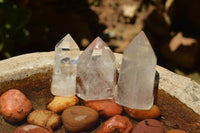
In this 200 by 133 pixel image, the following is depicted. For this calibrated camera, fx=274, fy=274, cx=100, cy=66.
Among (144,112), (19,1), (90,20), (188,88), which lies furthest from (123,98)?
(90,20)

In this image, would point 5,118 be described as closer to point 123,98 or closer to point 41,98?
point 41,98

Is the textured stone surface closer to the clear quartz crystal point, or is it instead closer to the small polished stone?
the clear quartz crystal point

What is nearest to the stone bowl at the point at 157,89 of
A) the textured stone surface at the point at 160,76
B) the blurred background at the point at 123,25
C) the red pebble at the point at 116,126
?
the textured stone surface at the point at 160,76

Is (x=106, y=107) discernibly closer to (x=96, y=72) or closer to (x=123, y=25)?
(x=96, y=72)

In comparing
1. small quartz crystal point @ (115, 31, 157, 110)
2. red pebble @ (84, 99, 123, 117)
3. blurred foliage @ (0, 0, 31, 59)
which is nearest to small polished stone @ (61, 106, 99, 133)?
red pebble @ (84, 99, 123, 117)

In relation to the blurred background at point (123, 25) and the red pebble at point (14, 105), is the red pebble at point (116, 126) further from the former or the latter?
the blurred background at point (123, 25)

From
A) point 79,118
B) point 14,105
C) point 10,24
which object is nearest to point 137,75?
point 79,118
